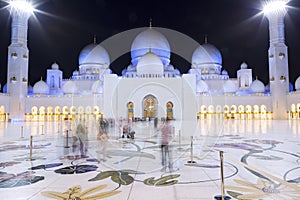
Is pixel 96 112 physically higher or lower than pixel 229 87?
lower

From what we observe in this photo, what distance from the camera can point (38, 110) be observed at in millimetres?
20656

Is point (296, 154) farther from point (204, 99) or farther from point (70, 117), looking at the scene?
point (70, 117)

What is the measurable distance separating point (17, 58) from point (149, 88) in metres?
10.4

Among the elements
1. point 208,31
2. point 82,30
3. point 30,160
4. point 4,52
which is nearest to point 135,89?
point 82,30

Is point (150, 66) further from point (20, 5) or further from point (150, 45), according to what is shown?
point (20, 5)

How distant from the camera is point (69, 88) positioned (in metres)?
22.5

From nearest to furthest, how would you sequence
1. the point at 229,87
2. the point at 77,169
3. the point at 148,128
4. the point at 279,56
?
the point at 77,169 → the point at 148,128 → the point at 279,56 → the point at 229,87

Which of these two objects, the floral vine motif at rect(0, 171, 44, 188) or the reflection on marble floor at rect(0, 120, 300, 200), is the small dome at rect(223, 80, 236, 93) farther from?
the floral vine motif at rect(0, 171, 44, 188)

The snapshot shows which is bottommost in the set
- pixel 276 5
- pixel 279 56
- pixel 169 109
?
pixel 169 109

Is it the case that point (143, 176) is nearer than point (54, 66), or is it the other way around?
point (143, 176)

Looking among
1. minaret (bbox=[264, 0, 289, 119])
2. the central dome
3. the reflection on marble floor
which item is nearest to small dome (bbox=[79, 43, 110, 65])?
the central dome

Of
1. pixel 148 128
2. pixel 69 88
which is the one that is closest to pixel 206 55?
pixel 69 88

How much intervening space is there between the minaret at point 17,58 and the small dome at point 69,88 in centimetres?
490

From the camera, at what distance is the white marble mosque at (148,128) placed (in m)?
2.33
